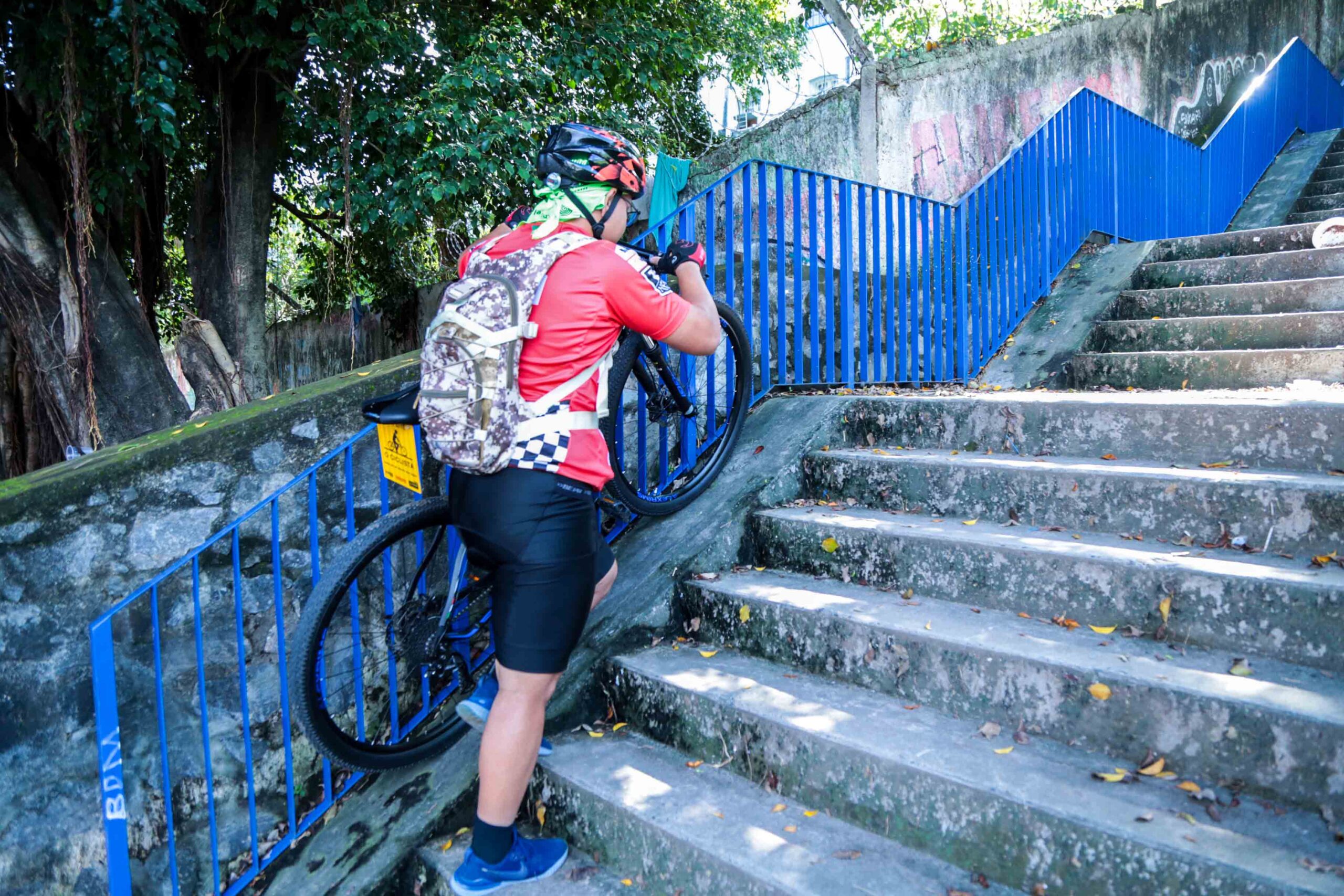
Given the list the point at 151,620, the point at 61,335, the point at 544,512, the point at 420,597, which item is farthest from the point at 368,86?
the point at 544,512

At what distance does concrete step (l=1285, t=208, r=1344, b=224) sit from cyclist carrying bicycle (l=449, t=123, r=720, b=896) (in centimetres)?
725

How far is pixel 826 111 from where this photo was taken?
6227 millimetres

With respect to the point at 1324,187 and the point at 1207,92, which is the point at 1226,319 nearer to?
the point at 1324,187

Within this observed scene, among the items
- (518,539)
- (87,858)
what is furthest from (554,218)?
(87,858)

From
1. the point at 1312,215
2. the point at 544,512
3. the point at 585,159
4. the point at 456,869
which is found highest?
the point at 1312,215

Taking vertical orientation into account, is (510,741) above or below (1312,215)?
below

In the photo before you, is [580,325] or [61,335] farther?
[61,335]

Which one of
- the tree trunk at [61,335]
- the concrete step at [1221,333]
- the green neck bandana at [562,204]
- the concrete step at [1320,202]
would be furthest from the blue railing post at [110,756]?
the concrete step at [1320,202]

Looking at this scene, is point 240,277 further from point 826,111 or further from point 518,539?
point 518,539

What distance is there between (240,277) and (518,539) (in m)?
5.34

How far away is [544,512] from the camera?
7.00 ft

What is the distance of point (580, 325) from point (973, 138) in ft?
19.6

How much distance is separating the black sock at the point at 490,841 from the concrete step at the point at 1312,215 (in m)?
7.80

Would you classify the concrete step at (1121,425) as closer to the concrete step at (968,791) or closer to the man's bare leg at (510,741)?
the concrete step at (968,791)
